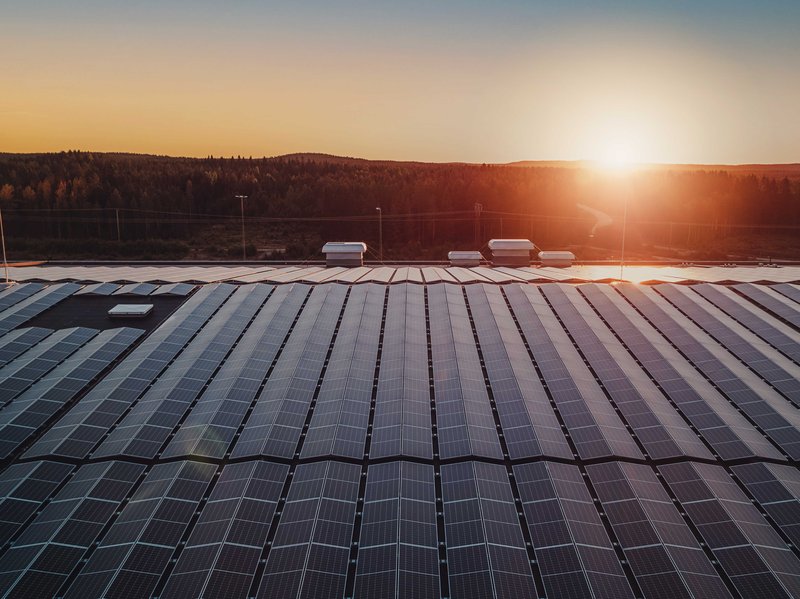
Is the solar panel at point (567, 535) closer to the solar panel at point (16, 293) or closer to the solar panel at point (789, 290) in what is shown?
the solar panel at point (789, 290)

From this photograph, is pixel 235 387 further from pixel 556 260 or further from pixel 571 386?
pixel 556 260

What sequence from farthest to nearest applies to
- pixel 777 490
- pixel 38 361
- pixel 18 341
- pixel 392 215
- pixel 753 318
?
pixel 392 215 → pixel 753 318 → pixel 18 341 → pixel 38 361 → pixel 777 490

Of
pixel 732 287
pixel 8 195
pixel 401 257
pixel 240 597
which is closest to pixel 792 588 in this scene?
pixel 240 597

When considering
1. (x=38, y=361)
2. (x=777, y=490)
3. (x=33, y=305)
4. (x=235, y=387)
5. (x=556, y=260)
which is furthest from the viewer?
(x=556, y=260)

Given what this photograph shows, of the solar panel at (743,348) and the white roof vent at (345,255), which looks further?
the white roof vent at (345,255)

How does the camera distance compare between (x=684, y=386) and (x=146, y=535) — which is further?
(x=684, y=386)

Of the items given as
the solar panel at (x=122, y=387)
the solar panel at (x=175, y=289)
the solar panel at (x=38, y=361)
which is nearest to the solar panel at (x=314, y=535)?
the solar panel at (x=122, y=387)

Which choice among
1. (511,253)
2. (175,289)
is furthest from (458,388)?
(511,253)
